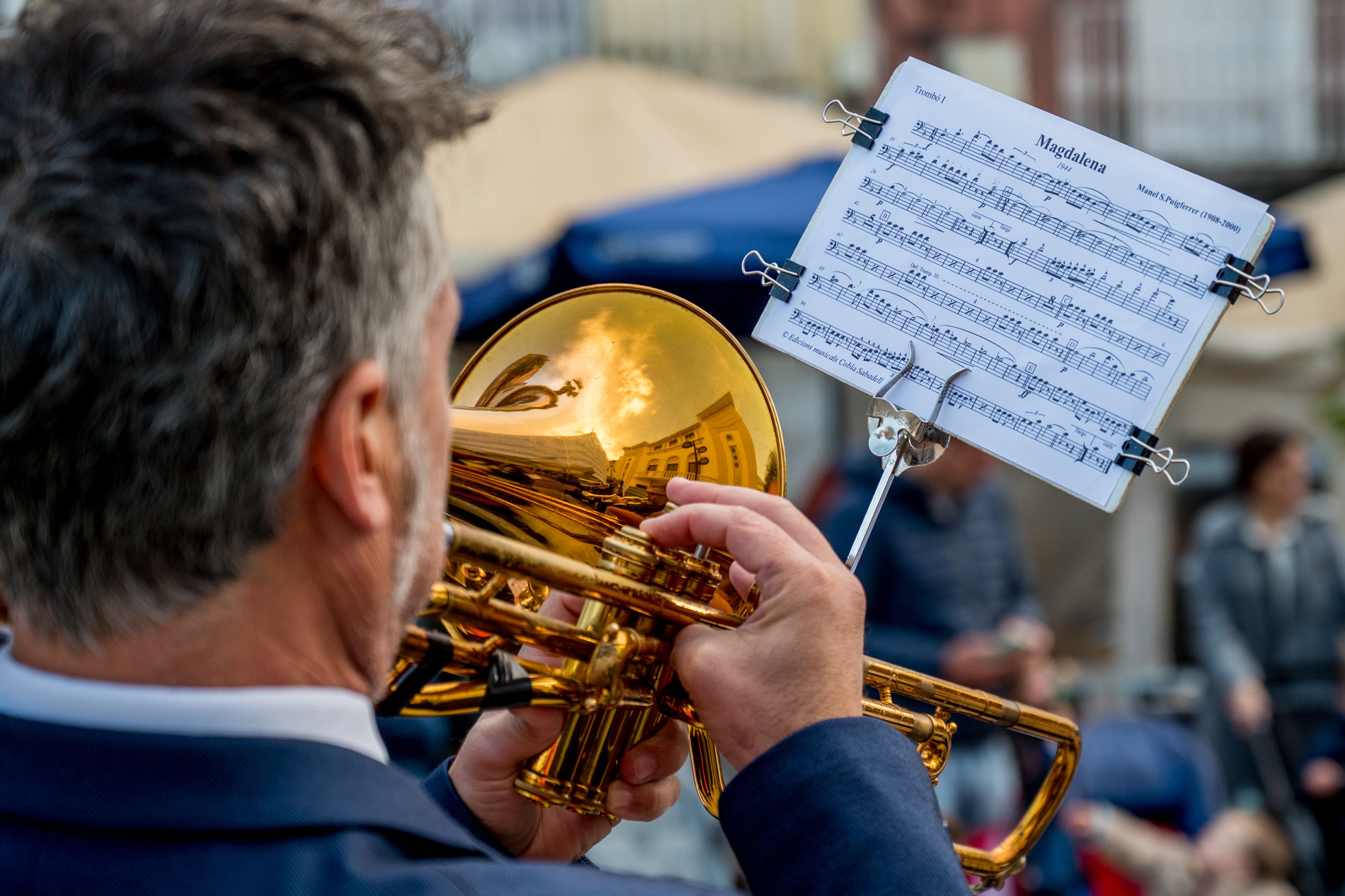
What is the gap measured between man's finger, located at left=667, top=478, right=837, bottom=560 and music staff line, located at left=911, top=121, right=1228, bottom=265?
1.42 ft

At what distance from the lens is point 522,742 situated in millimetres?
1496

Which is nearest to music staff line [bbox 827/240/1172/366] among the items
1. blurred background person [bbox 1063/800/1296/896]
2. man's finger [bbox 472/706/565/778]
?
man's finger [bbox 472/706/565/778]

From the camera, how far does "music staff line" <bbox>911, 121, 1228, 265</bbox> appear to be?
1.39 m

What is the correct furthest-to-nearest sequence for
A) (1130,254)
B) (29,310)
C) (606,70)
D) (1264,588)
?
1. (606,70)
2. (1264,588)
3. (1130,254)
4. (29,310)

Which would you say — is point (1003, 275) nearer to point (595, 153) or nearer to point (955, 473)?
point (955, 473)

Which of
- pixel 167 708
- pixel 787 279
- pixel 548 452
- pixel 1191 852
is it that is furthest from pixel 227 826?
pixel 1191 852

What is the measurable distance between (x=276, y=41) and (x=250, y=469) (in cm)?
29

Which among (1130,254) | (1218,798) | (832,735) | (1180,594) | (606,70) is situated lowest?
(1180,594)

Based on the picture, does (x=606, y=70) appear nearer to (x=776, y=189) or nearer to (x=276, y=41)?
(x=776, y=189)

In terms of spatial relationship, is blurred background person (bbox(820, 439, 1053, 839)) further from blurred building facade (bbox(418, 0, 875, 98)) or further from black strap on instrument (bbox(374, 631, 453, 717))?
blurred building facade (bbox(418, 0, 875, 98))

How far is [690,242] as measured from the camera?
14.0 ft

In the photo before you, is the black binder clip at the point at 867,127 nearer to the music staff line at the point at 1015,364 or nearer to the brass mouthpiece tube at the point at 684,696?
the music staff line at the point at 1015,364

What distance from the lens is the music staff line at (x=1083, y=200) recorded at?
1.39m

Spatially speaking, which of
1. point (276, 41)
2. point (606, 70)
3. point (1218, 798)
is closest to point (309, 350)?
point (276, 41)
